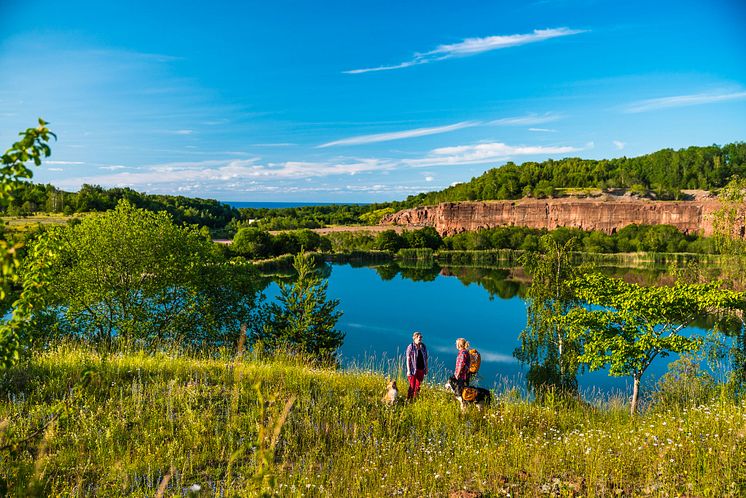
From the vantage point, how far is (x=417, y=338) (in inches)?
376

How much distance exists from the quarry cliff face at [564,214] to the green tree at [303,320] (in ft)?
417

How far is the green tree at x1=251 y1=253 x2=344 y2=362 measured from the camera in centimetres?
2058

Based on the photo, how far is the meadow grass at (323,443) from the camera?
214 inches

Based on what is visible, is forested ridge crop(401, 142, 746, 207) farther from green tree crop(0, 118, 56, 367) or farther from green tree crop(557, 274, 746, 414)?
green tree crop(0, 118, 56, 367)

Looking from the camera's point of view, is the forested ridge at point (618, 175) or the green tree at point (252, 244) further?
the forested ridge at point (618, 175)

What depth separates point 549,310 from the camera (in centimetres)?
2248

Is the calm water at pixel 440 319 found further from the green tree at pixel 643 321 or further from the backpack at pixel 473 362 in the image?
the backpack at pixel 473 362

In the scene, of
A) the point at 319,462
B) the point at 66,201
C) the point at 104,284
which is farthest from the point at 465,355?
the point at 66,201

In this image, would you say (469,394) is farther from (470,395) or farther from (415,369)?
(415,369)

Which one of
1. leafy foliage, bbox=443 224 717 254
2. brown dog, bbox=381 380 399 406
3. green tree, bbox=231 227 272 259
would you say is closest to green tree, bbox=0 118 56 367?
brown dog, bbox=381 380 399 406

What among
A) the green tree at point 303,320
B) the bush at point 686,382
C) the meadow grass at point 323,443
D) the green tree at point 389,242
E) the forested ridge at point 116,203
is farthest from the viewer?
the green tree at point 389,242

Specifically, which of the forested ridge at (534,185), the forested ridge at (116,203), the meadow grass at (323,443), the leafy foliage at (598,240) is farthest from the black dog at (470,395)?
the forested ridge at (534,185)

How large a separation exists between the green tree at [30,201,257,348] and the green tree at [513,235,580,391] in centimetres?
1441

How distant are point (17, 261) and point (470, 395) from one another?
7672 mm
